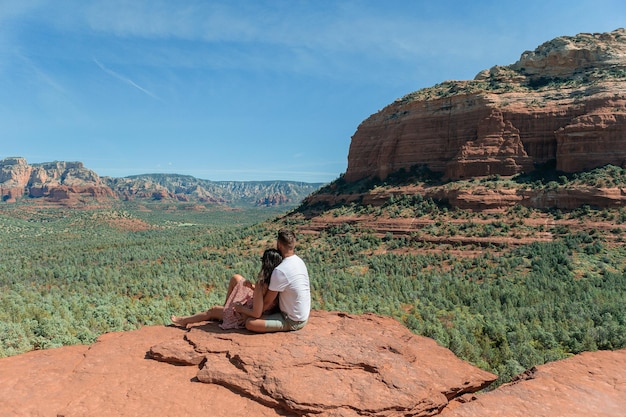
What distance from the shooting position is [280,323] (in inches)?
238

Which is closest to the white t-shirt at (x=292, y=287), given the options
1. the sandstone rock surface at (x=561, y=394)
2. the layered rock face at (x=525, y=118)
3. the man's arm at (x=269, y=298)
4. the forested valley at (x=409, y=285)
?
the man's arm at (x=269, y=298)

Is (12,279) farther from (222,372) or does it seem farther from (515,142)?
(515,142)

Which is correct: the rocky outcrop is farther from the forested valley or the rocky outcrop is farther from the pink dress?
the forested valley

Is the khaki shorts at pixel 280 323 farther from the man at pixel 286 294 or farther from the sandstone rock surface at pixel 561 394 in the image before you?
the sandstone rock surface at pixel 561 394

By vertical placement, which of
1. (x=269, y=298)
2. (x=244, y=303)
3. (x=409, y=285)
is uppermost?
(x=269, y=298)

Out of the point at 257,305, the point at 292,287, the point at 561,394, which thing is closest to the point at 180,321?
the point at 257,305

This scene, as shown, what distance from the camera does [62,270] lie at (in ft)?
111

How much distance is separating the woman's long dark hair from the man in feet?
0.44

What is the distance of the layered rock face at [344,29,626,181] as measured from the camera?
37.5m

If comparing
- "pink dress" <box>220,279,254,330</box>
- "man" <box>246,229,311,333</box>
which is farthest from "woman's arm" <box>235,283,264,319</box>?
"pink dress" <box>220,279,254,330</box>

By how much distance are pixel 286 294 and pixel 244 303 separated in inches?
36.2

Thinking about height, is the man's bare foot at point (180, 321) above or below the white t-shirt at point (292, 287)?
below

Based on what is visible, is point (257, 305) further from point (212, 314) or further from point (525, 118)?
point (525, 118)

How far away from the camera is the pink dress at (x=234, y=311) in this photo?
6.39 meters
